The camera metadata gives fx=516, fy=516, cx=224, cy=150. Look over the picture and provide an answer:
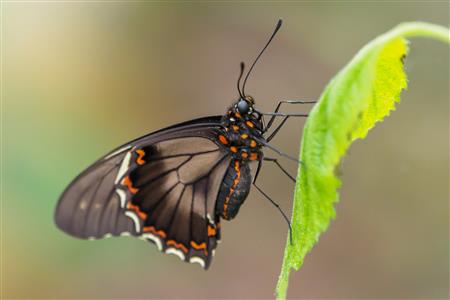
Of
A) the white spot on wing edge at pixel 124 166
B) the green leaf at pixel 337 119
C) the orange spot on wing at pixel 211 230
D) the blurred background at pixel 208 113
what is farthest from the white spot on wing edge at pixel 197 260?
the blurred background at pixel 208 113

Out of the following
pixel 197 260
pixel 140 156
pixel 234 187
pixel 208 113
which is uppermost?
pixel 208 113

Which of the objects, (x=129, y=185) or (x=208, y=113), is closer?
(x=129, y=185)

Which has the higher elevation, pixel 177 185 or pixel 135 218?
pixel 177 185

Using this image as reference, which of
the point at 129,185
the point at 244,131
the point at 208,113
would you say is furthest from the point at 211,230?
the point at 208,113

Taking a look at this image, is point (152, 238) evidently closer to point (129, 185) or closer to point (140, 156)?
point (129, 185)

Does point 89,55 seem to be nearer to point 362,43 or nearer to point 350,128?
point 362,43

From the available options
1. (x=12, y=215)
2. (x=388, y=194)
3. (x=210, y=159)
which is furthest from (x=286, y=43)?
(x=210, y=159)

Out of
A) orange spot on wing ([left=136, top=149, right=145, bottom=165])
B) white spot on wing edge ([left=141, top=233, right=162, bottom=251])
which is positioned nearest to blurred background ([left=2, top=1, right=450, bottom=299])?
white spot on wing edge ([left=141, top=233, right=162, bottom=251])
